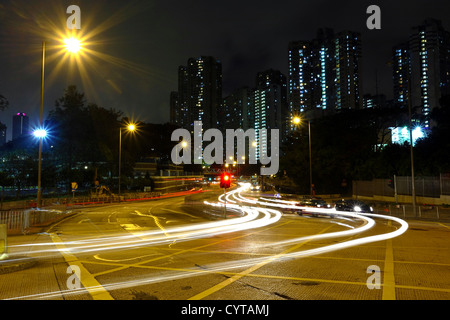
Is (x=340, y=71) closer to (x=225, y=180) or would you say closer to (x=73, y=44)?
(x=225, y=180)

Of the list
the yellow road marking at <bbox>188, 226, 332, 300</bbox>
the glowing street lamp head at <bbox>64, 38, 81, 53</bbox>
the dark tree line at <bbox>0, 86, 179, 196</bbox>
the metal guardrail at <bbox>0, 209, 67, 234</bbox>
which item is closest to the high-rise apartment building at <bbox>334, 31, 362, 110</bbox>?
the dark tree line at <bbox>0, 86, 179, 196</bbox>

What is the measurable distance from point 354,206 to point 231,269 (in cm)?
2391

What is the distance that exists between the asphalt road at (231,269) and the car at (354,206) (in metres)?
14.9

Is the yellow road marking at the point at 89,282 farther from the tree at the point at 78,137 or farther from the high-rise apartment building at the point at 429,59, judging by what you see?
the high-rise apartment building at the point at 429,59

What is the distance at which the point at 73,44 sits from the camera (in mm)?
18641

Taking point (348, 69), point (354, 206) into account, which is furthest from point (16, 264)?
point (348, 69)

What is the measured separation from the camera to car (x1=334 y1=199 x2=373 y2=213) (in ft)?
96.5

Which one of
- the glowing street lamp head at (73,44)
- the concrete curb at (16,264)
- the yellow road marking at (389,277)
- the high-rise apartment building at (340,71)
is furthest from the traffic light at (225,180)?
the high-rise apartment building at (340,71)

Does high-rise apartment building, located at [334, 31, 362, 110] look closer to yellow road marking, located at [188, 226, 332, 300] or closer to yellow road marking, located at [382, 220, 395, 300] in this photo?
yellow road marking, located at [382, 220, 395, 300]

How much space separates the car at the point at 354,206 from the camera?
1158 inches

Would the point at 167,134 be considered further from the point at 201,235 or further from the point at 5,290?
the point at 5,290

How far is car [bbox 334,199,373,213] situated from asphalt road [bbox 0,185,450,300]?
1488cm

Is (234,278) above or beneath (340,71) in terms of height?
beneath

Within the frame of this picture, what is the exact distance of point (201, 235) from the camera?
15.9 m
